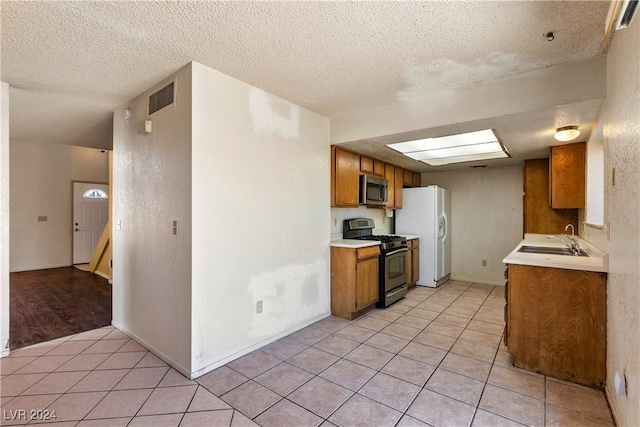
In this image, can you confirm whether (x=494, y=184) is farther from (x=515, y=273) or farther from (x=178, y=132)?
(x=178, y=132)

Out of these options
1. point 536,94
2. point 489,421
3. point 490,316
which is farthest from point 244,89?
point 490,316

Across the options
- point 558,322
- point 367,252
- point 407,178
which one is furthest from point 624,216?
point 407,178

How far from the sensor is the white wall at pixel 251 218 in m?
2.36

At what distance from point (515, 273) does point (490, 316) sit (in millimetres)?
1467

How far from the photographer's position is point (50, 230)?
639 centimetres

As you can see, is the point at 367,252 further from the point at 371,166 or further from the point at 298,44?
the point at 298,44

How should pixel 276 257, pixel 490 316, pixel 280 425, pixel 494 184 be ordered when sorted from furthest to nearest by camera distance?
pixel 494 184
pixel 490 316
pixel 276 257
pixel 280 425

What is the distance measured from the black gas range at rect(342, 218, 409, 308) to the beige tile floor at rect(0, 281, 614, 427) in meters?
Answer: 0.88

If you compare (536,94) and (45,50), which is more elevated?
(45,50)

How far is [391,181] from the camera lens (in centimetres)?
492

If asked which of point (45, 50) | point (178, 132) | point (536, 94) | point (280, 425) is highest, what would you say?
point (45, 50)

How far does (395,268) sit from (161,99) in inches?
133

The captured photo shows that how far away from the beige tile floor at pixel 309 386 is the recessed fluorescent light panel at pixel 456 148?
82.7 inches

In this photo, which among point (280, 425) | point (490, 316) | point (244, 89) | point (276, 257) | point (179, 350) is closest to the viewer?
point (280, 425)
